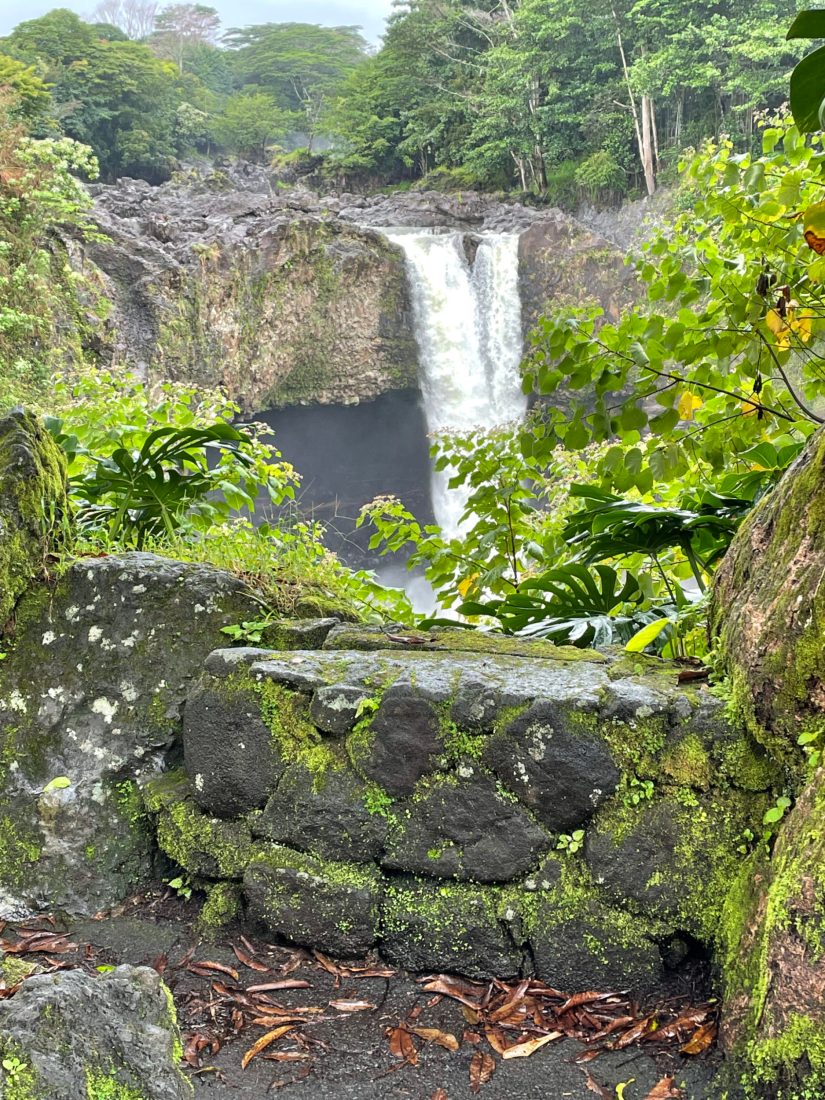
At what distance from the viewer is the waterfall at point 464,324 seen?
60.8 feet

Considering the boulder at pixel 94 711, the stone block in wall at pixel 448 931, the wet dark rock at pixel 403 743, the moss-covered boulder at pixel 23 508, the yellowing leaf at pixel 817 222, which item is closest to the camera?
the yellowing leaf at pixel 817 222

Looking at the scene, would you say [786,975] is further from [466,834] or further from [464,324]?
[464,324]

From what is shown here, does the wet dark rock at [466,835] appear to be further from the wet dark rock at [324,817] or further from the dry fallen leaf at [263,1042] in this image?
the dry fallen leaf at [263,1042]

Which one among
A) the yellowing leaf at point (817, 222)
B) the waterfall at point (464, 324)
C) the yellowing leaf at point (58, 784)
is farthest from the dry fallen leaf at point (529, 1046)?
the waterfall at point (464, 324)

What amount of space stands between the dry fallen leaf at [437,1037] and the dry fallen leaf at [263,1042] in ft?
0.88

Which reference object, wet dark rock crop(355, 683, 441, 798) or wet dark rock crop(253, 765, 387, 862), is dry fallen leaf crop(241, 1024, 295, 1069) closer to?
wet dark rock crop(253, 765, 387, 862)

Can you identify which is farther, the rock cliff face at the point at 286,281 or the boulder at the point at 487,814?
the rock cliff face at the point at 286,281

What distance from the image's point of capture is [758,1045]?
1.44m

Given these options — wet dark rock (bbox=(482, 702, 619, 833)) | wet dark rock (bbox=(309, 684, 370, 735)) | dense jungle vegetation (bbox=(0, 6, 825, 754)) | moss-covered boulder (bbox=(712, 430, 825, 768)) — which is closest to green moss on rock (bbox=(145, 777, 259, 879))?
wet dark rock (bbox=(309, 684, 370, 735))

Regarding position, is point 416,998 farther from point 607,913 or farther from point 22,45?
point 22,45

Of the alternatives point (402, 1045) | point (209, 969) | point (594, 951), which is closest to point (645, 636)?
point (594, 951)

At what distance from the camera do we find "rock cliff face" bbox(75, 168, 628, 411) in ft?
51.6

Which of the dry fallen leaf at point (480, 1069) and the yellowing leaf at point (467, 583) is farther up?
the yellowing leaf at point (467, 583)

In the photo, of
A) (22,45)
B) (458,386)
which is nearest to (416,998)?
(458,386)
